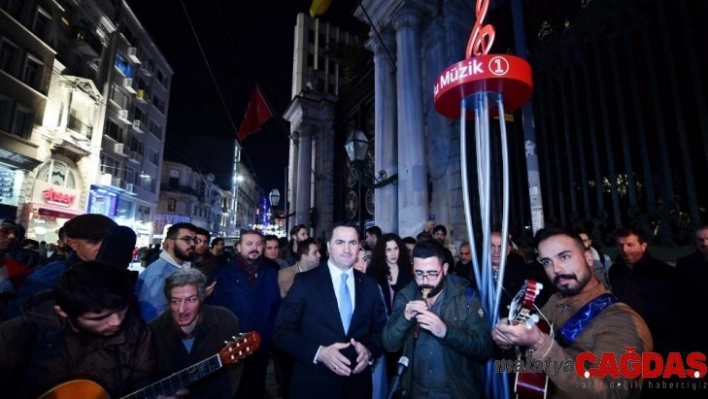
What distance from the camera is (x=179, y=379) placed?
91.7 inches

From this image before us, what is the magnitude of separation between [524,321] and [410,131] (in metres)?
7.86

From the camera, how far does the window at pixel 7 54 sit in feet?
51.2

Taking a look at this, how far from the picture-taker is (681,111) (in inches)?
183

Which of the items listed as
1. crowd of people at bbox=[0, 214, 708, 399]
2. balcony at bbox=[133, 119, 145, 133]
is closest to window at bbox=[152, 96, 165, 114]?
balcony at bbox=[133, 119, 145, 133]

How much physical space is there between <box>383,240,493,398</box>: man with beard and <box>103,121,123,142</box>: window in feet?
104

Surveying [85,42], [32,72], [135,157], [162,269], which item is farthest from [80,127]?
[162,269]

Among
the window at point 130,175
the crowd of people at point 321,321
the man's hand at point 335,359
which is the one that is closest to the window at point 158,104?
the window at point 130,175

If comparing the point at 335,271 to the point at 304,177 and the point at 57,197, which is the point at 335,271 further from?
the point at 57,197

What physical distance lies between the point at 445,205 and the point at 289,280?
17.6 ft

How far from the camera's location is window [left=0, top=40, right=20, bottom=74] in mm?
15602

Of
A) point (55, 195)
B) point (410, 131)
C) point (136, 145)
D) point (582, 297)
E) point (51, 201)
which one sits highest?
point (136, 145)

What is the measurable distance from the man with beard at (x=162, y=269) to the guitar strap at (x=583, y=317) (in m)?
Result: 3.37

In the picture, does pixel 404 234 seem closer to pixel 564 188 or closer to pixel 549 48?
pixel 564 188

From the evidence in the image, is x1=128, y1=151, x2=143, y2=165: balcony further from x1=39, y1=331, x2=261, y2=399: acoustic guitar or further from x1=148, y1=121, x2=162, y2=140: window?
x1=39, y1=331, x2=261, y2=399: acoustic guitar
